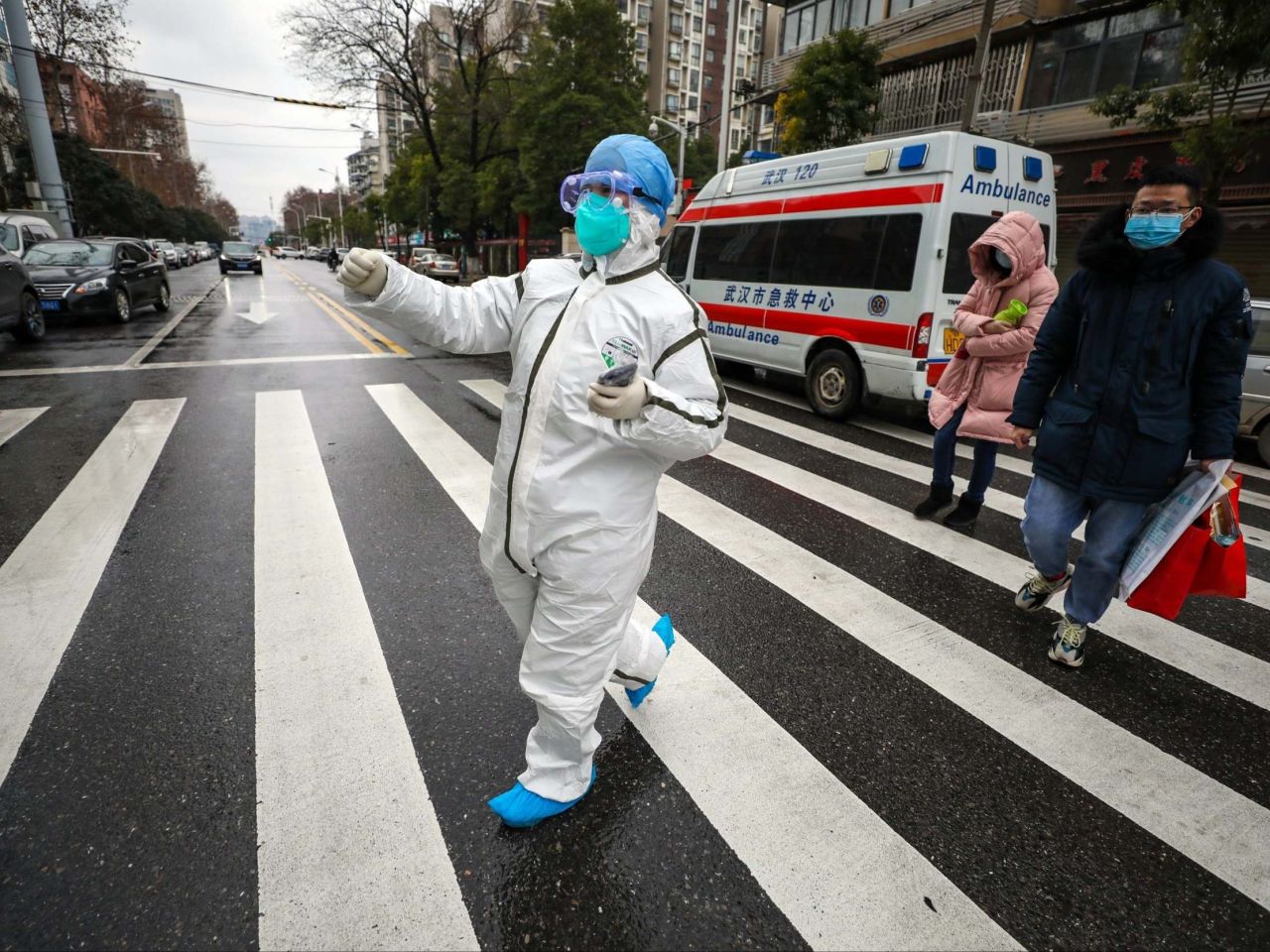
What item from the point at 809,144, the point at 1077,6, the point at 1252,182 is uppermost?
the point at 1077,6

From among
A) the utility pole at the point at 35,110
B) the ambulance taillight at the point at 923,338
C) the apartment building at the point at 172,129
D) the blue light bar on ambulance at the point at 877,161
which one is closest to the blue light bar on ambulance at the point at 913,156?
the blue light bar on ambulance at the point at 877,161

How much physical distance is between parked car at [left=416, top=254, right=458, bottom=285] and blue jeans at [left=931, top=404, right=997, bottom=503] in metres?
30.4

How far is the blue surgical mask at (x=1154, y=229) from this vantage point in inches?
99.7

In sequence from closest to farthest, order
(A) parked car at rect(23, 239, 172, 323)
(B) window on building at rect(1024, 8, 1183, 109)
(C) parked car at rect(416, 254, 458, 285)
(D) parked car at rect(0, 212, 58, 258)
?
(A) parked car at rect(23, 239, 172, 323), (D) parked car at rect(0, 212, 58, 258), (B) window on building at rect(1024, 8, 1183, 109), (C) parked car at rect(416, 254, 458, 285)

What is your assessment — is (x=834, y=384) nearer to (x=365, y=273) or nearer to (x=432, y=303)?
(x=432, y=303)

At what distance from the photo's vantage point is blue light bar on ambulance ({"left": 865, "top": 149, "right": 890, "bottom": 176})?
21.5ft

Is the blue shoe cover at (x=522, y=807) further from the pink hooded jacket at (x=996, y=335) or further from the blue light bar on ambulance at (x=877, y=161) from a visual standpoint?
the blue light bar on ambulance at (x=877, y=161)

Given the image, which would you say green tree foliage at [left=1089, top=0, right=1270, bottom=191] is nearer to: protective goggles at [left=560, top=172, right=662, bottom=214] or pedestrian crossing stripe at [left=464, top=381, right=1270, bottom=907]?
pedestrian crossing stripe at [left=464, top=381, right=1270, bottom=907]

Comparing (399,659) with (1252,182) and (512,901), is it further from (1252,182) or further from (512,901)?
(1252,182)

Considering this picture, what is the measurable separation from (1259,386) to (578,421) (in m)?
7.48

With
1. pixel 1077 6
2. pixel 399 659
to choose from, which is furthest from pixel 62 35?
pixel 399 659

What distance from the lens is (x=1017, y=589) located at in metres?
3.70

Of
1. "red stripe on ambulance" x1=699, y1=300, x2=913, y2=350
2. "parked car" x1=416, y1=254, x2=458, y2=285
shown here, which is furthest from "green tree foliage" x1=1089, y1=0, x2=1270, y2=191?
"parked car" x1=416, y1=254, x2=458, y2=285

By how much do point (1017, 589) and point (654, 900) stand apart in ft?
9.17
